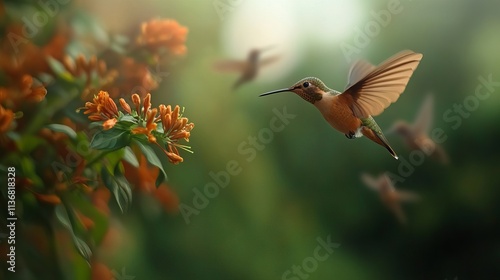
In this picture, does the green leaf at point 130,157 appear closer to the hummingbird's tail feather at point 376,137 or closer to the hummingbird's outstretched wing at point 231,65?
the hummingbird's outstretched wing at point 231,65

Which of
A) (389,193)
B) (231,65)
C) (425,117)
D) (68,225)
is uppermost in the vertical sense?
(231,65)

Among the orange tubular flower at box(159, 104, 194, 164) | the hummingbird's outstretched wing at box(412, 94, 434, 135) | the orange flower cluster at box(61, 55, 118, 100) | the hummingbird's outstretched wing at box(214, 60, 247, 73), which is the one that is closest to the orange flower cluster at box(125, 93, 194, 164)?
the orange tubular flower at box(159, 104, 194, 164)

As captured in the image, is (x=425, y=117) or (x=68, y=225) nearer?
(x=68, y=225)

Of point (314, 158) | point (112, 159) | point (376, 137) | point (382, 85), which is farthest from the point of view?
point (314, 158)

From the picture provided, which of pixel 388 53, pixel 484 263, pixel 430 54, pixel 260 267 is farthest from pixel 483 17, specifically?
pixel 260 267

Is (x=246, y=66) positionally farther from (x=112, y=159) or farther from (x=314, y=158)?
(x=112, y=159)

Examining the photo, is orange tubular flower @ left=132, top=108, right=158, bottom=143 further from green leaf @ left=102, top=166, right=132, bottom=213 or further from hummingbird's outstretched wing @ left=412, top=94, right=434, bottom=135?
hummingbird's outstretched wing @ left=412, top=94, right=434, bottom=135

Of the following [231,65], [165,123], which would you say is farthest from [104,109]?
[231,65]
